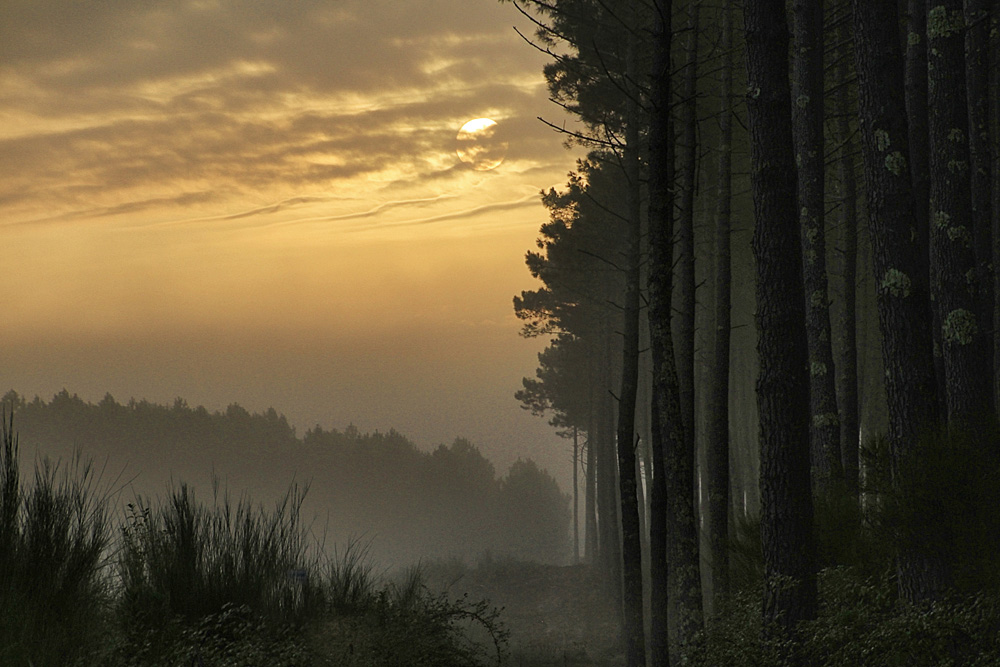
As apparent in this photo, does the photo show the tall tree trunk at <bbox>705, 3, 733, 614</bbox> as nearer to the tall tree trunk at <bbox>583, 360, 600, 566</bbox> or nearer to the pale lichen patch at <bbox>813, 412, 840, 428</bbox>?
the pale lichen patch at <bbox>813, 412, 840, 428</bbox>

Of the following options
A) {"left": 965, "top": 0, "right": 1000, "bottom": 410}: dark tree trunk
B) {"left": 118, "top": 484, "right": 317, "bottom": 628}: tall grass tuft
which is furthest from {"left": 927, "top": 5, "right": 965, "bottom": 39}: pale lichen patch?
{"left": 118, "top": 484, "right": 317, "bottom": 628}: tall grass tuft

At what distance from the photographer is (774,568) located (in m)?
6.18

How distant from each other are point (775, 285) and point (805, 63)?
4.48 m

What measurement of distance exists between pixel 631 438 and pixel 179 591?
605cm

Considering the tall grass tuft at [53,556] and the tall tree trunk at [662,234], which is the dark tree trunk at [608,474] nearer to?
the tall tree trunk at [662,234]

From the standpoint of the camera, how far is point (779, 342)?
6254 millimetres

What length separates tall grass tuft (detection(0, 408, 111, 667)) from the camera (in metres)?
5.35

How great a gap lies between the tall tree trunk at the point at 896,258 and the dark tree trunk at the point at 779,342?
644 mm

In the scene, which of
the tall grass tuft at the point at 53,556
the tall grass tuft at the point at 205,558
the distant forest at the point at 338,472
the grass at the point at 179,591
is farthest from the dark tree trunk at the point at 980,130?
the distant forest at the point at 338,472

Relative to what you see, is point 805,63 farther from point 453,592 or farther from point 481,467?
point 481,467

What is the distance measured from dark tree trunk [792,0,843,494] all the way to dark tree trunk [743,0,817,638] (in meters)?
3.35

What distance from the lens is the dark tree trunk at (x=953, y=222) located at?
7195mm

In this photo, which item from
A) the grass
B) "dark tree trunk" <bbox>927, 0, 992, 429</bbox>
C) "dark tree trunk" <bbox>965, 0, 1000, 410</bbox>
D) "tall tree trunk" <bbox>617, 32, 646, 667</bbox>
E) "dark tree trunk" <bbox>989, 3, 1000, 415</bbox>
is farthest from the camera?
"tall tree trunk" <bbox>617, 32, 646, 667</bbox>

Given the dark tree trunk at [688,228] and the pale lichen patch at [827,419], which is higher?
the dark tree trunk at [688,228]
